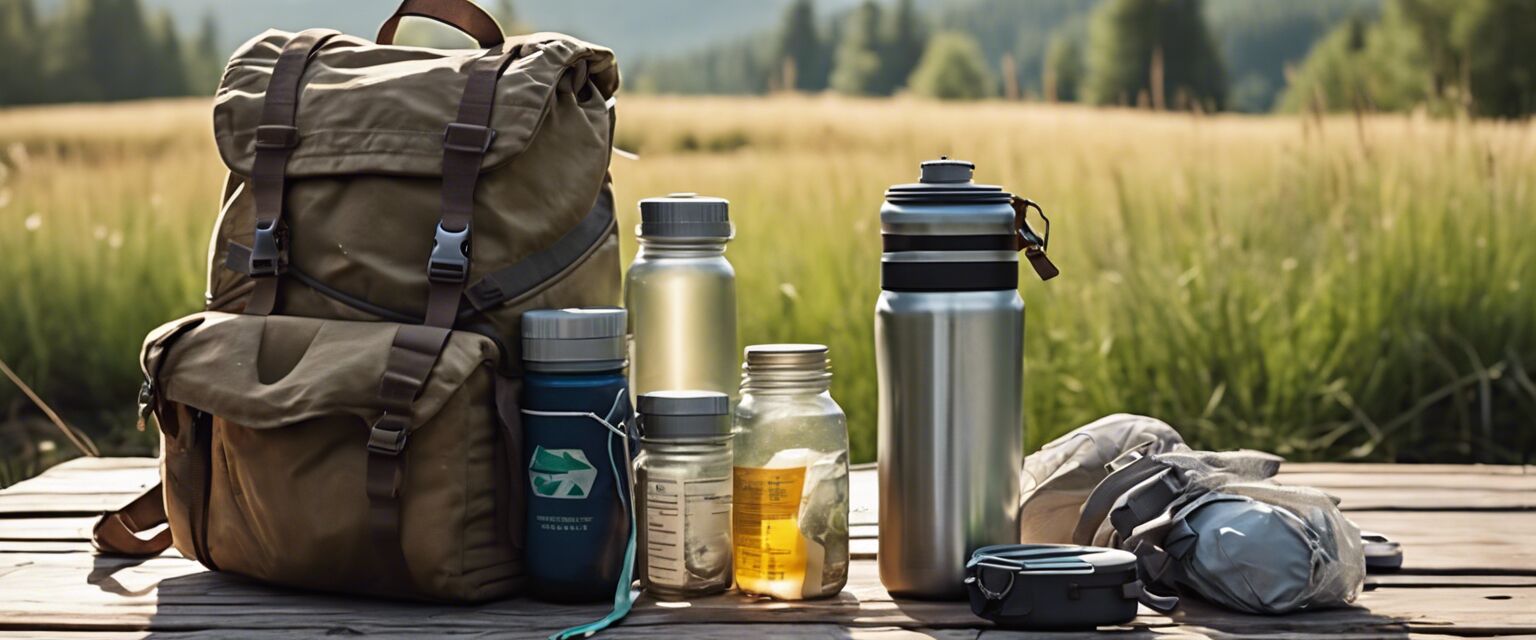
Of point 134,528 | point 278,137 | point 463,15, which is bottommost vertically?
point 134,528

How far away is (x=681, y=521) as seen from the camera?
181 cm

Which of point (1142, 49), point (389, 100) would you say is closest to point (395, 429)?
point (389, 100)

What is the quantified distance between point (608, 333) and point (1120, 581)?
653 mm

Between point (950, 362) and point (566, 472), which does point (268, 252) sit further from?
point (950, 362)

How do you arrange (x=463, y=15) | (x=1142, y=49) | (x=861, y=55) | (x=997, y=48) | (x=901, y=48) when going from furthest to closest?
(x=997, y=48) → (x=901, y=48) → (x=861, y=55) → (x=1142, y=49) → (x=463, y=15)

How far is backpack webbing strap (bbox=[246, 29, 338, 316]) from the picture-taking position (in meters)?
1.92

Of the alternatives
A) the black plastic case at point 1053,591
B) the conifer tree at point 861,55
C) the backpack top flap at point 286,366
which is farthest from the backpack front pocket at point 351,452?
the conifer tree at point 861,55

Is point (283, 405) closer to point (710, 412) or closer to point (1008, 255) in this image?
point (710, 412)

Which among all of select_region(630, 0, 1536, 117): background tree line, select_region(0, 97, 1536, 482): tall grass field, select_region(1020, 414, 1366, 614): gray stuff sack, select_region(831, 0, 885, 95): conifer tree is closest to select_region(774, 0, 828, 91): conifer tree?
select_region(630, 0, 1536, 117): background tree line

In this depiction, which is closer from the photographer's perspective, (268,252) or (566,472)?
(566,472)

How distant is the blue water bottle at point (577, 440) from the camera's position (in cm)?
178

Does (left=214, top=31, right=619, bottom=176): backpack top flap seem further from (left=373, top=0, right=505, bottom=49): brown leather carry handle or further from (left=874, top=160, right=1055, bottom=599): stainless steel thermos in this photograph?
(left=874, top=160, right=1055, bottom=599): stainless steel thermos

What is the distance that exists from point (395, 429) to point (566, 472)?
0.20 metres

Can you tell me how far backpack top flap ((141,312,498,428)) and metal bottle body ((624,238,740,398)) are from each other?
21 centimetres
